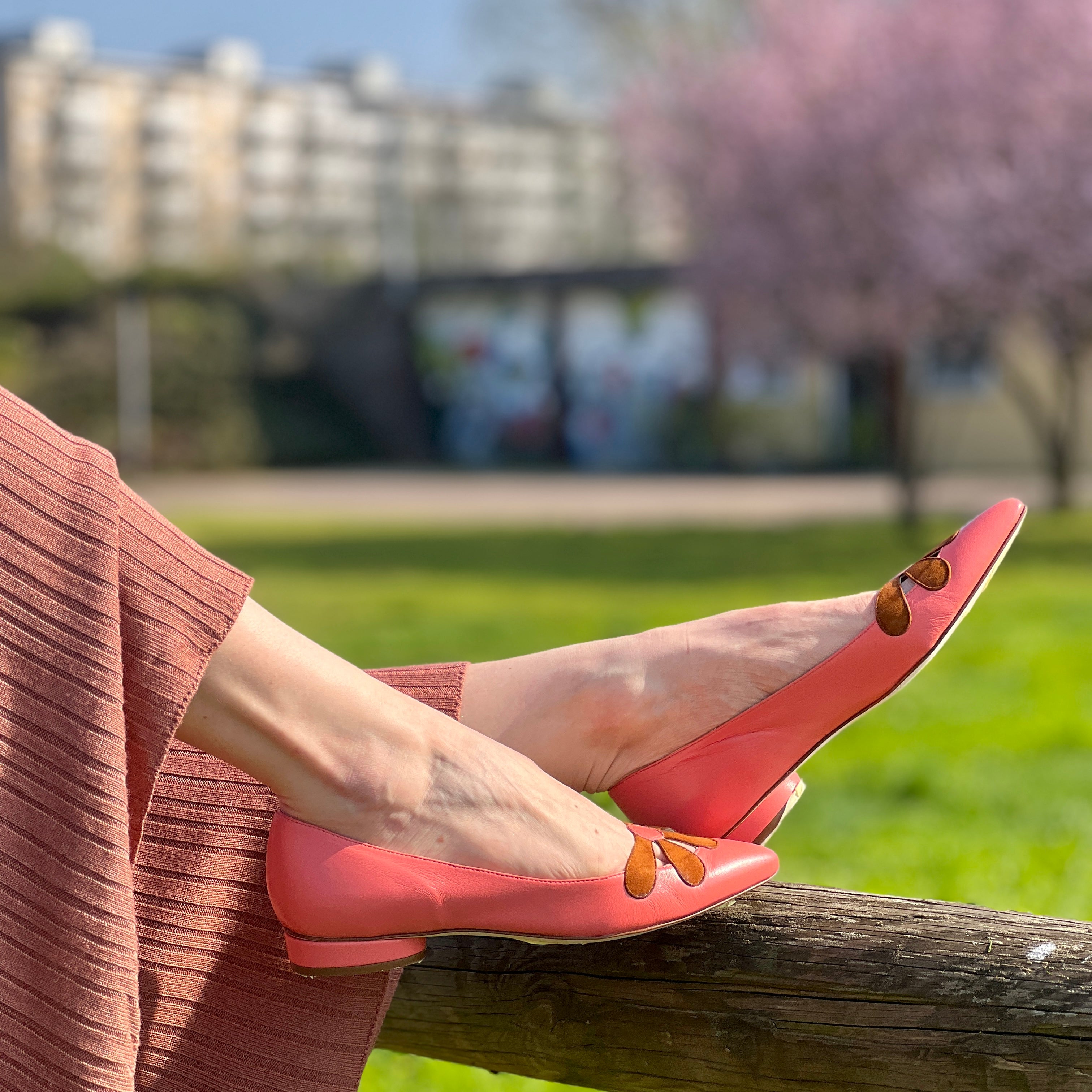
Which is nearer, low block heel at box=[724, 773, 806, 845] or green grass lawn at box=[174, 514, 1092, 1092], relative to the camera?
low block heel at box=[724, 773, 806, 845]

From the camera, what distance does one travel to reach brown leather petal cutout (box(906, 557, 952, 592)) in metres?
1.50

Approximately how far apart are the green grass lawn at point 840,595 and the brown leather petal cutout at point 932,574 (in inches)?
32.5

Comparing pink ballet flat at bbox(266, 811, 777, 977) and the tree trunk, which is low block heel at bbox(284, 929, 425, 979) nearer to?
pink ballet flat at bbox(266, 811, 777, 977)

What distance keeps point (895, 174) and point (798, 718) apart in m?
9.70

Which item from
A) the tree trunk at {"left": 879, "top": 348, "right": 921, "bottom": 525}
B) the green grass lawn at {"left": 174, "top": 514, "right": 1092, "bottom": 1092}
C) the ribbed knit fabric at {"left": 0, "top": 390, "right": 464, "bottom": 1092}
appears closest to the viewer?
the ribbed knit fabric at {"left": 0, "top": 390, "right": 464, "bottom": 1092}

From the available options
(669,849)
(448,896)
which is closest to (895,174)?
(669,849)

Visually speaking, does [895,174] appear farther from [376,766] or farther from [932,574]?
[376,766]

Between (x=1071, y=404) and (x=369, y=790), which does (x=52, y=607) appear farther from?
(x=1071, y=404)

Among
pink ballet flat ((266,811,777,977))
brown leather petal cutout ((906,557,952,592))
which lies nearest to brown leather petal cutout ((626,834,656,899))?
pink ballet flat ((266,811,777,977))

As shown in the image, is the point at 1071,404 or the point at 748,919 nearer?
the point at 748,919

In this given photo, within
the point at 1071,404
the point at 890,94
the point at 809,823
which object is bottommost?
the point at 1071,404

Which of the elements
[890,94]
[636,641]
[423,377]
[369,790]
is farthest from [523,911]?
[423,377]

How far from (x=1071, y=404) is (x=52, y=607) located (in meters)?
11.9

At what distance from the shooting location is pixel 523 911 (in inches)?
50.9
